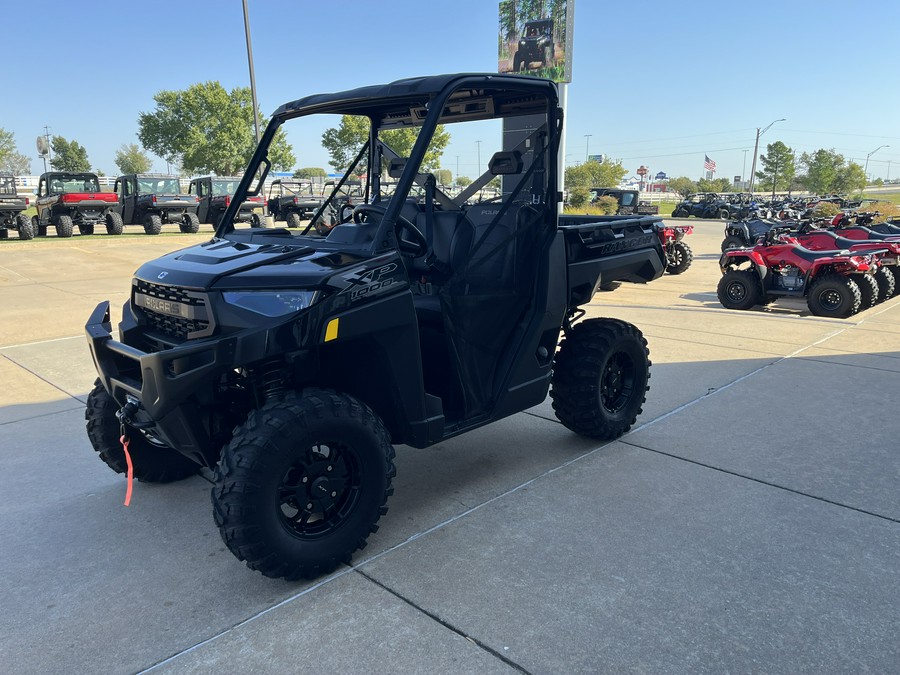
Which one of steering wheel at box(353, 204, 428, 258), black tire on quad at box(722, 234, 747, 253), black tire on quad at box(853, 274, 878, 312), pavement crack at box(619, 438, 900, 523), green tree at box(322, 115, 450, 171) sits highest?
green tree at box(322, 115, 450, 171)

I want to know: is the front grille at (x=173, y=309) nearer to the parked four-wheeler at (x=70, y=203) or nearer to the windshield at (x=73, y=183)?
the parked four-wheeler at (x=70, y=203)

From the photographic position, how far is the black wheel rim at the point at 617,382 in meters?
4.33

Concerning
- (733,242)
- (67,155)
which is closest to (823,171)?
(733,242)

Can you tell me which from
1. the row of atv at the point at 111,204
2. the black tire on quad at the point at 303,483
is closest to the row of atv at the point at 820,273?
the black tire on quad at the point at 303,483

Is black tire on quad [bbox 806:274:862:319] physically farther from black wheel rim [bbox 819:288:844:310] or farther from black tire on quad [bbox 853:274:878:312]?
black tire on quad [bbox 853:274:878:312]

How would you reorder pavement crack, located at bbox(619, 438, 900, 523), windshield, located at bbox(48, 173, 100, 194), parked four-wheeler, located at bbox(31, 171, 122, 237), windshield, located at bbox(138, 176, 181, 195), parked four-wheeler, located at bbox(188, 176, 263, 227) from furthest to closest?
windshield, located at bbox(138, 176, 181, 195)
parked four-wheeler, located at bbox(188, 176, 263, 227)
windshield, located at bbox(48, 173, 100, 194)
parked four-wheeler, located at bbox(31, 171, 122, 237)
pavement crack, located at bbox(619, 438, 900, 523)

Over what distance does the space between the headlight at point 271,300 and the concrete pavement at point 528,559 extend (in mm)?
1169

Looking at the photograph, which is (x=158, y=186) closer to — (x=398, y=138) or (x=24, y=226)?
(x=24, y=226)

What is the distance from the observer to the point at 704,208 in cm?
4006

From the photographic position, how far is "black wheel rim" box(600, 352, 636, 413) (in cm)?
433

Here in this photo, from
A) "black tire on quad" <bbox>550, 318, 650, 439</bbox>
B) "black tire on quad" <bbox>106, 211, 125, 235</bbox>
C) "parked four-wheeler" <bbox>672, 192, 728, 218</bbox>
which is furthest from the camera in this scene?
"parked four-wheeler" <bbox>672, 192, 728, 218</bbox>

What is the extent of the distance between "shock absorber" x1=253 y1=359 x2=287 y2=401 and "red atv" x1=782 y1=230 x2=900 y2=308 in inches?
361

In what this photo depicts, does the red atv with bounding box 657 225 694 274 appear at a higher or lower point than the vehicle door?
lower

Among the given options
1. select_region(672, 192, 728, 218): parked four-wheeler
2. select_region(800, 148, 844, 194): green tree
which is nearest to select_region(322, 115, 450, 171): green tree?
select_region(672, 192, 728, 218): parked four-wheeler
